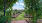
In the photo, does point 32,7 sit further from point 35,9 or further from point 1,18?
point 1,18

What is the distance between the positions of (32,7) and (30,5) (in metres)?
0.17

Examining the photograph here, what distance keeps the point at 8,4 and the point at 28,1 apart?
972 millimetres

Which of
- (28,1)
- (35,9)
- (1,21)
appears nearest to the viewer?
(1,21)

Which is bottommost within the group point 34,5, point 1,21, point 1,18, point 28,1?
point 1,21

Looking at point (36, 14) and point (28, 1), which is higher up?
point (28, 1)

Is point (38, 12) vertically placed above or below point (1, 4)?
below

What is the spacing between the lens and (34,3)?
2.01m

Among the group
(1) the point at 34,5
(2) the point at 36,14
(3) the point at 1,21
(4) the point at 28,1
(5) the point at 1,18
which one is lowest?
(3) the point at 1,21

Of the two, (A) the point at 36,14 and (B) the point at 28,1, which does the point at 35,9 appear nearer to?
(A) the point at 36,14

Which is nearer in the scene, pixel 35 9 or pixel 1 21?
pixel 1 21

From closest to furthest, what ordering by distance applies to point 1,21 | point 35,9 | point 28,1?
point 1,21, point 35,9, point 28,1

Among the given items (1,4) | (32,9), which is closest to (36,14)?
(32,9)

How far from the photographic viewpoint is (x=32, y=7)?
6.74 feet

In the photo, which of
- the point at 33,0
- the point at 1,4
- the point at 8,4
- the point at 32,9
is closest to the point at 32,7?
the point at 32,9
